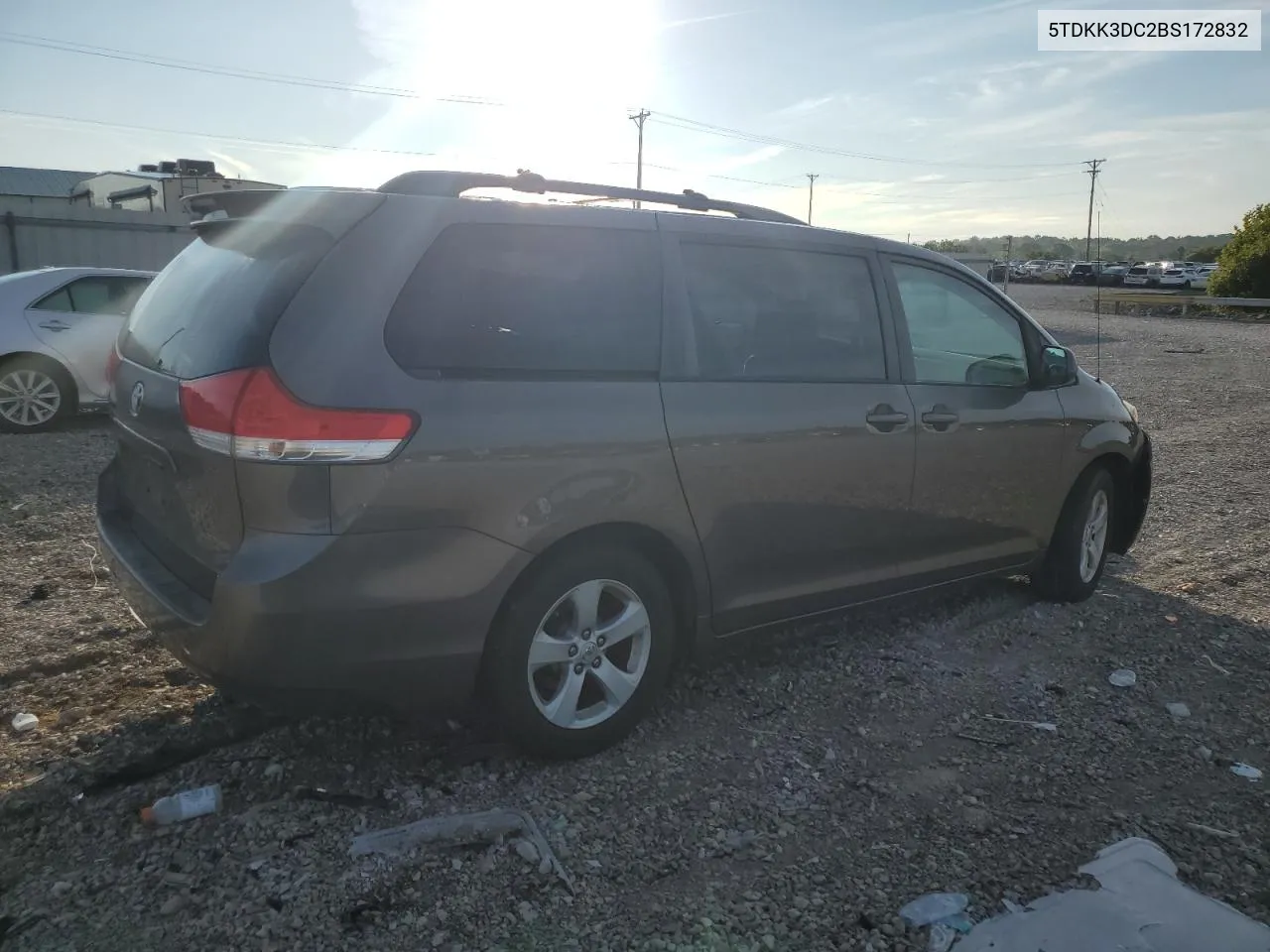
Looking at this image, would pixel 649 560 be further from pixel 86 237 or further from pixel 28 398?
pixel 86 237

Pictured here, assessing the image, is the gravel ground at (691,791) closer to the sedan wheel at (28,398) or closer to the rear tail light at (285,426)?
the rear tail light at (285,426)

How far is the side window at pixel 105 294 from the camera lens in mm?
9648

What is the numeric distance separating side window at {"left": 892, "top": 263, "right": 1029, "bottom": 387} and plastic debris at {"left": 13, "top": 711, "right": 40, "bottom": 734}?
11.9 feet

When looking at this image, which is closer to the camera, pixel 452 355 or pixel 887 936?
pixel 887 936

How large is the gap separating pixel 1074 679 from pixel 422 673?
9.41ft

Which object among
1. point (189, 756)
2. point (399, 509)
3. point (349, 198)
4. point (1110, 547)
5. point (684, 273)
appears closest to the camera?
point (399, 509)

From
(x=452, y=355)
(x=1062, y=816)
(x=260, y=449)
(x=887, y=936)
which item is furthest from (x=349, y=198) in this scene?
(x=1062, y=816)

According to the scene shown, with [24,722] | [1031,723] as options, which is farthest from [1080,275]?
[24,722]

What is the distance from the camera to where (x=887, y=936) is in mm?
2672

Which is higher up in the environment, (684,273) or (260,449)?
(684,273)

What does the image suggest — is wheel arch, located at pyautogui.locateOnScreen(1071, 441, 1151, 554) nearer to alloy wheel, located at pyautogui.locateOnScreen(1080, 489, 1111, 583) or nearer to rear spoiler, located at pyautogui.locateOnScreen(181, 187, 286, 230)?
alloy wheel, located at pyautogui.locateOnScreen(1080, 489, 1111, 583)

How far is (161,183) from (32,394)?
14285 mm

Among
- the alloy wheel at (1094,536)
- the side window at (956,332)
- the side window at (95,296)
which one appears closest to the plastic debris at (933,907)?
the side window at (956,332)

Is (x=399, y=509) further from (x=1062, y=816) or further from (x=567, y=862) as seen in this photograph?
(x=1062, y=816)
